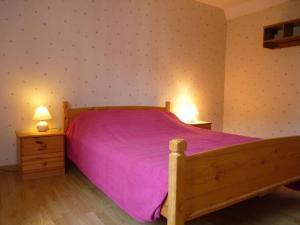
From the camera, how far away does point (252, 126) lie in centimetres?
416

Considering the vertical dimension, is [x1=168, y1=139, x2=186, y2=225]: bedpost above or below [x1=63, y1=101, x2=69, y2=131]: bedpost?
below

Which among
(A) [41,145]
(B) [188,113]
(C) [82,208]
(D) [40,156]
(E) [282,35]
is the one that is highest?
(E) [282,35]

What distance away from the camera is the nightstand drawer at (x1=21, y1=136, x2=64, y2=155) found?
8.62ft

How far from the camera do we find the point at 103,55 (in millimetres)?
3297

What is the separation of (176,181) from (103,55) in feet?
7.85

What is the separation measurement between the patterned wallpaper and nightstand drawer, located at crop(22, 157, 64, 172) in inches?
14.6

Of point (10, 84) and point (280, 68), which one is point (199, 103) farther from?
point (10, 84)

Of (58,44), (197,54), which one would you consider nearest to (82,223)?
(58,44)

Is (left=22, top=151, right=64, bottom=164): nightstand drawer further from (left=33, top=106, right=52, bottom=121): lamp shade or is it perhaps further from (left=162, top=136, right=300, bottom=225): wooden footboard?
(left=162, top=136, right=300, bottom=225): wooden footboard

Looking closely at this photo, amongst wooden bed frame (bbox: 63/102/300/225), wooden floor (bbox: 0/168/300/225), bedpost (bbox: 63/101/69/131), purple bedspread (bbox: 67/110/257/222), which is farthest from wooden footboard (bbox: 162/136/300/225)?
bedpost (bbox: 63/101/69/131)

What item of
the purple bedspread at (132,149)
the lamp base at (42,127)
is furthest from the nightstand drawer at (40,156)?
the lamp base at (42,127)

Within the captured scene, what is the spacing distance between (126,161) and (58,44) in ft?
6.35

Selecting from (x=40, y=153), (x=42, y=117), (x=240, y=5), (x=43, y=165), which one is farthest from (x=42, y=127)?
(x=240, y=5)

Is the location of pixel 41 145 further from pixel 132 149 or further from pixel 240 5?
pixel 240 5
